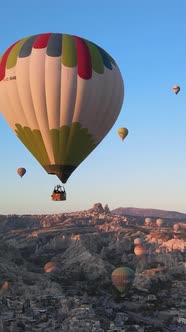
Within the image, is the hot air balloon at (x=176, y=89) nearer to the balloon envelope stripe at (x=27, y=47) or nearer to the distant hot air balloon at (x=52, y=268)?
the balloon envelope stripe at (x=27, y=47)

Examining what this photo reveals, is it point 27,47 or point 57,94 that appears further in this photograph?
point 27,47

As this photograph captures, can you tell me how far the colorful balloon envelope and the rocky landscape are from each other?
76.2ft

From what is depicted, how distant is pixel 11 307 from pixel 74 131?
35.1m

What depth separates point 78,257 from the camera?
9388cm

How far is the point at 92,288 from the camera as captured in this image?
67.8m

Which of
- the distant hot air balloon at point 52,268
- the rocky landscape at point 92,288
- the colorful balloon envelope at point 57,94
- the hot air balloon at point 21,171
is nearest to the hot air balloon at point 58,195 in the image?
the colorful balloon envelope at point 57,94

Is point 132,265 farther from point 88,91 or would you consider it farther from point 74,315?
point 88,91

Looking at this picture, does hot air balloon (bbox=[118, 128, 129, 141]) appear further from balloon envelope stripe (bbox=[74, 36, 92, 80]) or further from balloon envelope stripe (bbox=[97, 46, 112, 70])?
balloon envelope stripe (bbox=[74, 36, 92, 80])

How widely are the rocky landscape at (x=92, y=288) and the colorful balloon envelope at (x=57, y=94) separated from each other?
914 inches

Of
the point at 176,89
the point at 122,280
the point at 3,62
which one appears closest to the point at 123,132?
the point at 176,89

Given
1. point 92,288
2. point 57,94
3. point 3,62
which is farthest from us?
point 92,288

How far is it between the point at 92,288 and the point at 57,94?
163ft

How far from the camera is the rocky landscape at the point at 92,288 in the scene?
4491 cm

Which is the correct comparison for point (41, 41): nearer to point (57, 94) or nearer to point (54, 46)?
point (54, 46)
